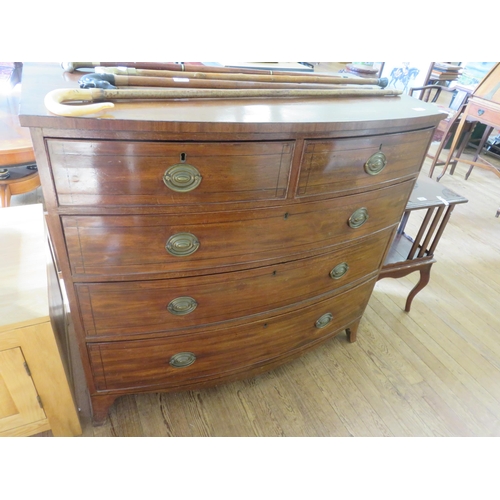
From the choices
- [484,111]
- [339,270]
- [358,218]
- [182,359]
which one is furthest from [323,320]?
[484,111]

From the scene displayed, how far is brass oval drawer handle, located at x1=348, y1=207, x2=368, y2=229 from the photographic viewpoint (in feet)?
3.68

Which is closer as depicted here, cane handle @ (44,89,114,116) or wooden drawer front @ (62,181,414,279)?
cane handle @ (44,89,114,116)

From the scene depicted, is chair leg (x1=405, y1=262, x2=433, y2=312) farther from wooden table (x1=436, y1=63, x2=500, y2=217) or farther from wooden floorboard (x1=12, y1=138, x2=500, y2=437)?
wooden table (x1=436, y1=63, x2=500, y2=217)

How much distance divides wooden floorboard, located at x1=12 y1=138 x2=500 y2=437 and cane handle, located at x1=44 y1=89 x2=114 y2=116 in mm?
1072

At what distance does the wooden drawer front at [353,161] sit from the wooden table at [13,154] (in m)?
1.07

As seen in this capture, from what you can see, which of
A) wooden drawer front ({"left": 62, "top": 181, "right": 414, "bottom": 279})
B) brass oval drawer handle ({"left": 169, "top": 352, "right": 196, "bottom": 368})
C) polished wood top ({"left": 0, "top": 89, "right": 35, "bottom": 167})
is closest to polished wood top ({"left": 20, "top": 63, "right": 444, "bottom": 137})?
wooden drawer front ({"left": 62, "top": 181, "right": 414, "bottom": 279})

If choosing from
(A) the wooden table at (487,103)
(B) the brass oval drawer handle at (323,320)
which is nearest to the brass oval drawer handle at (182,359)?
(B) the brass oval drawer handle at (323,320)

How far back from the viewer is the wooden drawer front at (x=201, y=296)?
947mm

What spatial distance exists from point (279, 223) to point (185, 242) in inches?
10.2

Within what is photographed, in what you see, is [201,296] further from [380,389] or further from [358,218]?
[380,389]

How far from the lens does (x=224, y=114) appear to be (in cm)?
79

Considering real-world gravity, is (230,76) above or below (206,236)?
above

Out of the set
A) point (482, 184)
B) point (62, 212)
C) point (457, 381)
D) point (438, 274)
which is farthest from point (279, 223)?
point (482, 184)

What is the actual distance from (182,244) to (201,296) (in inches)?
7.8
